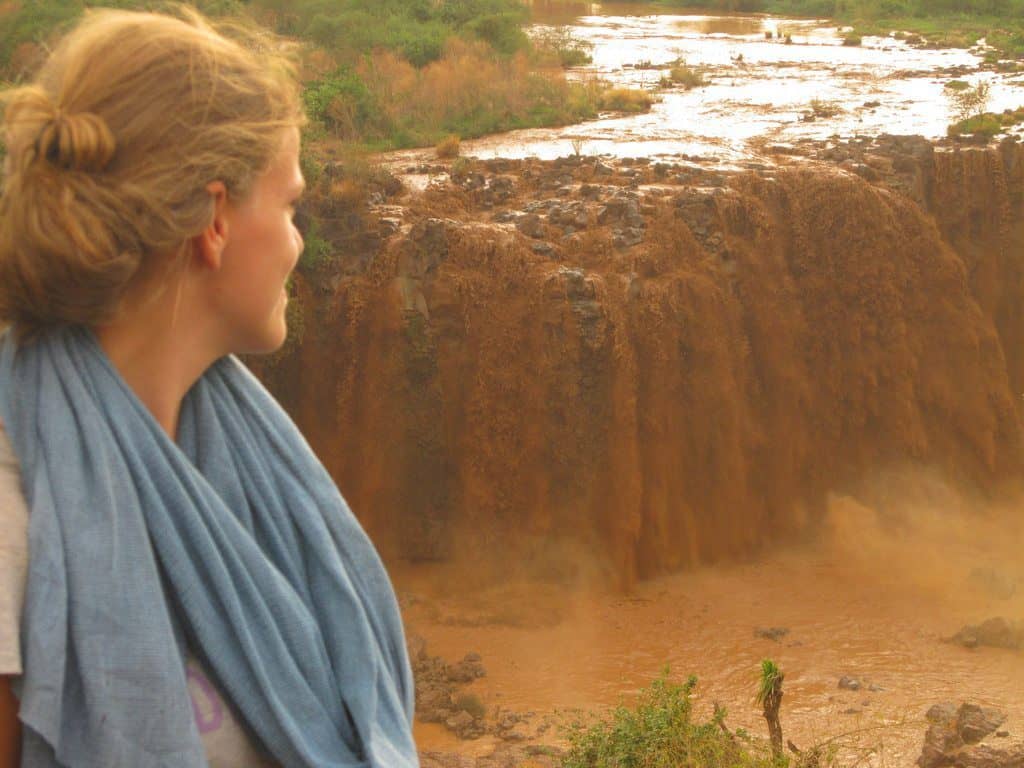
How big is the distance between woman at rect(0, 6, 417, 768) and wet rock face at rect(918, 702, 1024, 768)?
18.3 ft

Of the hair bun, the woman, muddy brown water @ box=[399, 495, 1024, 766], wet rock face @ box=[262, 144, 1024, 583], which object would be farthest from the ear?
wet rock face @ box=[262, 144, 1024, 583]

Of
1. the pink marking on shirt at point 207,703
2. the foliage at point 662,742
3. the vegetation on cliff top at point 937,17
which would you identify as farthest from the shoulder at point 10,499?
the vegetation on cliff top at point 937,17

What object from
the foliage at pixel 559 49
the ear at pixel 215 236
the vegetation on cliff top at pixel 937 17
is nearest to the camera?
the ear at pixel 215 236

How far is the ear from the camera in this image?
1.32 meters

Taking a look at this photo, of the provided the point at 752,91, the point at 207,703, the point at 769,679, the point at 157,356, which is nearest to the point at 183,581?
the point at 207,703

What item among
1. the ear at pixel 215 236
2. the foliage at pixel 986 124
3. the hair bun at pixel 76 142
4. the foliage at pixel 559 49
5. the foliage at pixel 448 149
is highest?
the foliage at pixel 559 49

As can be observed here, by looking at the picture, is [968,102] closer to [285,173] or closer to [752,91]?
[752,91]

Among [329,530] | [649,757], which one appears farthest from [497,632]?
[329,530]

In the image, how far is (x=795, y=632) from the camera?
9.55 metres

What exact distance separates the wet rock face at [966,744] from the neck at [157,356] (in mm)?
5723

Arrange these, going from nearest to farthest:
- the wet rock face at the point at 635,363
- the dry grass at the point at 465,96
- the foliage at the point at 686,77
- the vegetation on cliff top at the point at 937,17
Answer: the wet rock face at the point at 635,363, the dry grass at the point at 465,96, the foliage at the point at 686,77, the vegetation on cliff top at the point at 937,17

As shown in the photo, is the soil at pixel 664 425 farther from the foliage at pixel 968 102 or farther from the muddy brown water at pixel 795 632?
the foliage at pixel 968 102

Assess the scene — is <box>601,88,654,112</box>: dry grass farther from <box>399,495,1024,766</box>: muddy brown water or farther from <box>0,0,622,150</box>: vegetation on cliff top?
<box>399,495,1024,766</box>: muddy brown water

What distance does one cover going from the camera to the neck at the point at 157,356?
135 cm
